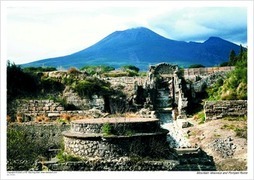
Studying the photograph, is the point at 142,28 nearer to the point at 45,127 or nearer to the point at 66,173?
the point at 45,127

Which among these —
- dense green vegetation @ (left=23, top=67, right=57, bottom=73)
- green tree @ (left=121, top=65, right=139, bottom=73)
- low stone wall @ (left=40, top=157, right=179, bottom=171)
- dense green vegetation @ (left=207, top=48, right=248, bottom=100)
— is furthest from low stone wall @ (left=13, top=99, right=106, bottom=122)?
green tree @ (left=121, top=65, right=139, bottom=73)

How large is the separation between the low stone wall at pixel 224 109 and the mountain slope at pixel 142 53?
1.72 metres

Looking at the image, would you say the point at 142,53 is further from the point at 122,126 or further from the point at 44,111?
the point at 122,126

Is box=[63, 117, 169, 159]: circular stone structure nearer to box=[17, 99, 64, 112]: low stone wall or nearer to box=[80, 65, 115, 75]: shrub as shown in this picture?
box=[17, 99, 64, 112]: low stone wall

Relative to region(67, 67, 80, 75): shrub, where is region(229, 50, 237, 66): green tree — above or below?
above

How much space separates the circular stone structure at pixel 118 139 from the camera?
10727 millimetres

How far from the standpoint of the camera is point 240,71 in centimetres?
1572

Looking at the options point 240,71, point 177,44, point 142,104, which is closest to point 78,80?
point 142,104

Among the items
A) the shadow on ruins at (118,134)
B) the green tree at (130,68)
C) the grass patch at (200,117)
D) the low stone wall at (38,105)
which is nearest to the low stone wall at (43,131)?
the shadow on ruins at (118,134)

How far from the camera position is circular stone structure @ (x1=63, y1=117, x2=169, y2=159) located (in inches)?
422

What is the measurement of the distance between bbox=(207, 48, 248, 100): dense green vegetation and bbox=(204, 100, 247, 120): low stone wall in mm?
→ 336

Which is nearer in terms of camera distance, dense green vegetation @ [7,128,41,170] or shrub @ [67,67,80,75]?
dense green vegetation @ [7,128,41,170]

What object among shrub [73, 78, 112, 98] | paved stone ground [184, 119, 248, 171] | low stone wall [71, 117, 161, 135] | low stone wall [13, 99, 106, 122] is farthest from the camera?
shrub [73, 78, 112, 98]

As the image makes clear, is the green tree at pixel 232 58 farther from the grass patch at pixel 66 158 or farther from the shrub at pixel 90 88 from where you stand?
the grass patch at pixel 66 158
